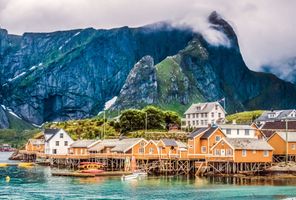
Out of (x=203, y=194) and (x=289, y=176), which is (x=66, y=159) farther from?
(x=203, y=194)

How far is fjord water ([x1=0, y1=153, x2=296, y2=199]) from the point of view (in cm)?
6812

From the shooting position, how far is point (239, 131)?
108750mm

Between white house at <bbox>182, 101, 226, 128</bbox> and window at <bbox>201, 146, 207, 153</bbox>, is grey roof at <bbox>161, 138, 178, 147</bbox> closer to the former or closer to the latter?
window at <bbox>201, 146, 207, 153</bbox>

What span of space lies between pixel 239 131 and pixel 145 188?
37.6 metres

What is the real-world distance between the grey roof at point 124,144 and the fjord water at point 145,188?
14.7 meters

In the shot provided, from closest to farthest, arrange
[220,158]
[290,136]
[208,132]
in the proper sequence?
[220,158] < [208,132] < [290,136]

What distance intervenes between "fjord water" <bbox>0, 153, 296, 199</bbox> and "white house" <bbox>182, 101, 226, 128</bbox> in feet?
231

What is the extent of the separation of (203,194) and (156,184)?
1177 cm

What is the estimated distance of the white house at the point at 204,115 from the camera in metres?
159

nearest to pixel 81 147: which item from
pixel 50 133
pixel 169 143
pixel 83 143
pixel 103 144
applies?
pixel 83 143

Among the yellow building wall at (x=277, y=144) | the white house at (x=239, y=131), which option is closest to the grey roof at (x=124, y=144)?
the white house at (x=239, y=131)

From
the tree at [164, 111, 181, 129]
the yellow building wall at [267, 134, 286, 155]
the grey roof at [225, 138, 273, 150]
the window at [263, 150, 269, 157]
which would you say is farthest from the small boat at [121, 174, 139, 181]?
the tree at [164, 111, 181, 129]

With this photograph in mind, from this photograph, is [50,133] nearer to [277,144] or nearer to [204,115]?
[204,115]

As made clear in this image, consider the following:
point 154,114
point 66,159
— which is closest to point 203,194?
point 66,159
